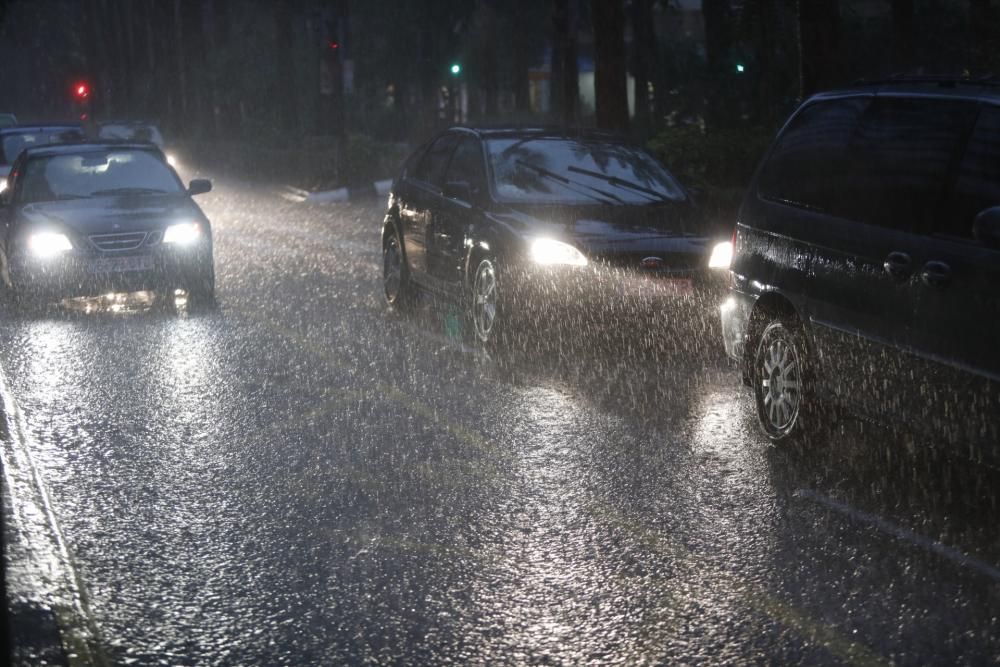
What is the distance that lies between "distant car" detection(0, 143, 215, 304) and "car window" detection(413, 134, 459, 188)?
6.85 feet

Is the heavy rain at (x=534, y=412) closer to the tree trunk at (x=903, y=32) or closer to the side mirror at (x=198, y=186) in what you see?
the side mirror at (x=198, y=186)

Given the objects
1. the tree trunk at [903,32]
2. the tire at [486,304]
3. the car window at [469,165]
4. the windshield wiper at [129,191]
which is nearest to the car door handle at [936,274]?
the tire at [486,304]

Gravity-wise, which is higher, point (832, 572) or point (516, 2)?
point (516, 2)

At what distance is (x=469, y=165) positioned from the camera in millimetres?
11992

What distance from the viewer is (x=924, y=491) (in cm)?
691

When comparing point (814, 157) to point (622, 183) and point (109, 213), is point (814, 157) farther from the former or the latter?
point (109, 213)

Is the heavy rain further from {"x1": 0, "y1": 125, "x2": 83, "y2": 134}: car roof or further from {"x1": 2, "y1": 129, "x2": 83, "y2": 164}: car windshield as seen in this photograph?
{"x1": 0, "y1": 125, "x2": 83, "y2": 134}: car roof

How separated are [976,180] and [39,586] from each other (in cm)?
409

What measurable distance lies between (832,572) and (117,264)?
8.82m

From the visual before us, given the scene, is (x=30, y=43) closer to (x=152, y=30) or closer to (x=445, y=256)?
(x=152, y=30)

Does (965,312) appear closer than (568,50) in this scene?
Yes

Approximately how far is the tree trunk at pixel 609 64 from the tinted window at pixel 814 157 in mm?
14817

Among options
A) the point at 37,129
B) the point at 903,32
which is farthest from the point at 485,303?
the point at 903,32

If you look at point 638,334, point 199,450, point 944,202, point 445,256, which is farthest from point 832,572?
point 445,256
